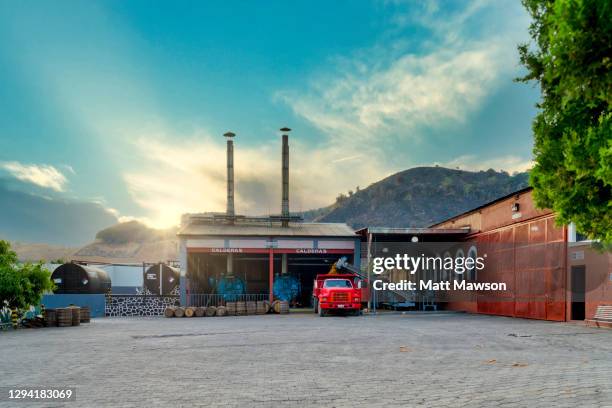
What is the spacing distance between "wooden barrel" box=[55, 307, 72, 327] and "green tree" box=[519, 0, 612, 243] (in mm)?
20635

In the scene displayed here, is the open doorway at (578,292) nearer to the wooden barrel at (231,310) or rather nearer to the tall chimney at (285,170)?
the wooden barrel at (231,310)

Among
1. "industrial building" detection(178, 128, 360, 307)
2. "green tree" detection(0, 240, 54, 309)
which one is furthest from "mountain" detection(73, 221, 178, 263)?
"green tree" detection(0, 240, 54, 309)

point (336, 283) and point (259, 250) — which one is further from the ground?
point (259, 250)

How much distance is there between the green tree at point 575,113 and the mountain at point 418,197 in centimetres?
12822

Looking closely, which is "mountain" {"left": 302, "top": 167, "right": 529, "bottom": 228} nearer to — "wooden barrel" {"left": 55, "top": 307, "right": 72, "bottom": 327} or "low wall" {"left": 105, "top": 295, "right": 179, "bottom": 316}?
"low wall" {"left": 105, "top": 295, "right": 179, "bottom": 316}

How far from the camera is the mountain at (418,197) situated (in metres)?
143

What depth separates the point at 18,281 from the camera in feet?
70.2

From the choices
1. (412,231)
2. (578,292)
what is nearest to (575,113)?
(578,292)

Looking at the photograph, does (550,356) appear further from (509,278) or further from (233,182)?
(233,182)

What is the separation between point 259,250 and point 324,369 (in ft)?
80.9

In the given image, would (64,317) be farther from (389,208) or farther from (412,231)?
(389,208)

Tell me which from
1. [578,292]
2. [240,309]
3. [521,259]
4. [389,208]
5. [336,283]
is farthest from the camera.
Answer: [389,208]

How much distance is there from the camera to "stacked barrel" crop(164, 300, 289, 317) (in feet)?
98.6

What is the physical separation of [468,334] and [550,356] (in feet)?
16.9
